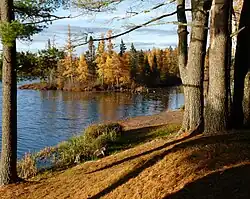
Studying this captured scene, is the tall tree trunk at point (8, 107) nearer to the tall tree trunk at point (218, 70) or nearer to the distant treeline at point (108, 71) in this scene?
the tall tree trunk at point (218, 70)

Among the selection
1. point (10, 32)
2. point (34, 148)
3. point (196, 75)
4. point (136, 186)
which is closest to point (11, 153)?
point (10, 32)

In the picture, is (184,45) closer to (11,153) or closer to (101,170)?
(101,170)

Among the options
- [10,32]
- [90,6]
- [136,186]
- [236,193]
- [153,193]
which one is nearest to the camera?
[236,193]

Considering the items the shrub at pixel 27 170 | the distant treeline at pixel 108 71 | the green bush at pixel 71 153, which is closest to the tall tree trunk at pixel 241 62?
the green bush at pixel 71 153

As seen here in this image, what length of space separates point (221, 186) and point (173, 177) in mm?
922

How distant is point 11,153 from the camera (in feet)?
29.2

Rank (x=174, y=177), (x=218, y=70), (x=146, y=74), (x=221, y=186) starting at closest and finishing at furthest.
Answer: (x=221, y=186) < (x=174, y=177) < (x=218, y=70) < (x=146, y=74)

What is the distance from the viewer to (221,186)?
18.0ft

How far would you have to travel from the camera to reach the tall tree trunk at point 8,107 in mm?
8406

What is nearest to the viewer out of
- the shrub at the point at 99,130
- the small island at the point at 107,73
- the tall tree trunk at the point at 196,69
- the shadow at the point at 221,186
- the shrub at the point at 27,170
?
the shadow at the point at 221,186

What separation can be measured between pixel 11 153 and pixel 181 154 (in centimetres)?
401

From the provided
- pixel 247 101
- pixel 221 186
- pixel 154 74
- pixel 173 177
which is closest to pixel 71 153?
pixel 247 101

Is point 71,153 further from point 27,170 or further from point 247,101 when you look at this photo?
point 247,101

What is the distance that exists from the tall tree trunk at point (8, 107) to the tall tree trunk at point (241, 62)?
16.4 feet
